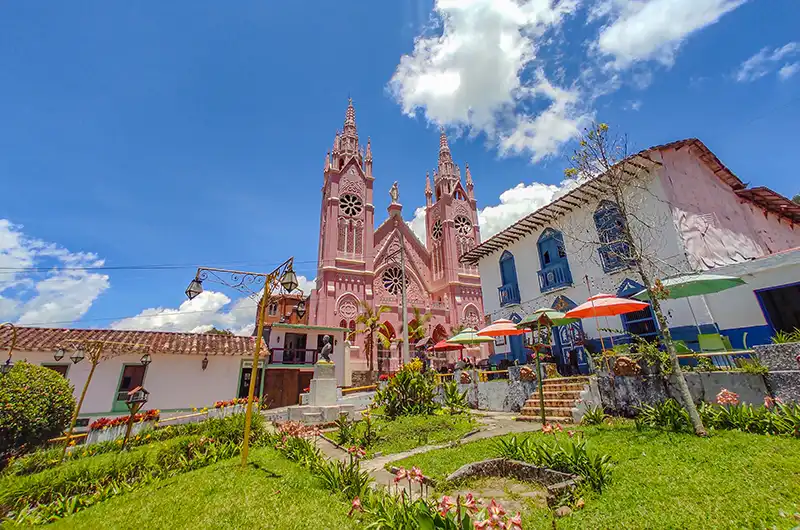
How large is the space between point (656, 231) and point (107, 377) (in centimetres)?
2353

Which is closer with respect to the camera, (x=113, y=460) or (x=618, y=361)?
(x=113, y=460)

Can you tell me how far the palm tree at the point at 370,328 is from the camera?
83.7 feet

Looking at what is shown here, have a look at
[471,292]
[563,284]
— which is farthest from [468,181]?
[563,284]

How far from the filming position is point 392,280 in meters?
31.9

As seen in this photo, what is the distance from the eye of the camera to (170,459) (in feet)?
22.7

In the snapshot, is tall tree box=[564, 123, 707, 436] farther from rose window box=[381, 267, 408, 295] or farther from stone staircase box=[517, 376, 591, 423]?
rose window box=[381, 267, 408, 295]

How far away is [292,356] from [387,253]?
14470 mm

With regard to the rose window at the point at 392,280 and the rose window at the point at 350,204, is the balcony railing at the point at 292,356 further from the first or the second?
the rose window at the point at 350,204

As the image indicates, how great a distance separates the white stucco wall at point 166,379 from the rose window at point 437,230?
23396mm

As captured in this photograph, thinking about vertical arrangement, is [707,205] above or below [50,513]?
above

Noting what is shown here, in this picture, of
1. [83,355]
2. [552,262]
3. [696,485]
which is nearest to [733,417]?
[696,485]

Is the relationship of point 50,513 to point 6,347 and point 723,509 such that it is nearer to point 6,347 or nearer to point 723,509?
point 723,509

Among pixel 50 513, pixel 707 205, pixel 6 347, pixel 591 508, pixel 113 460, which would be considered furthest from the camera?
pixel 6 347

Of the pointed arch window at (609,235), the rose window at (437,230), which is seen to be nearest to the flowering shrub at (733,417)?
A: the pointed arch window at (609,235)
